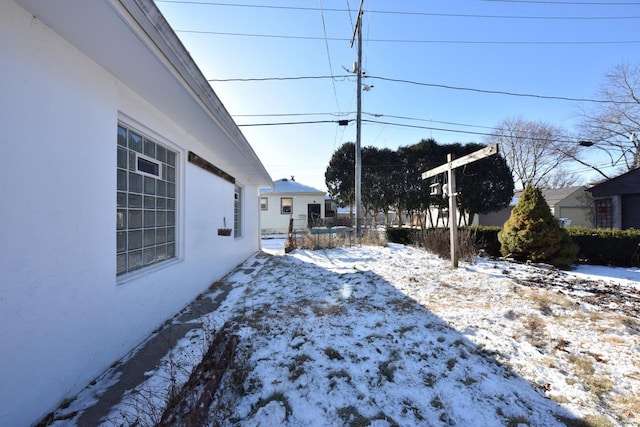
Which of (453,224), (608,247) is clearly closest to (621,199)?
(608,247)

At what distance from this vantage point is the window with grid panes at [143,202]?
2.97 m

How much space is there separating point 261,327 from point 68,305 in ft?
6.25

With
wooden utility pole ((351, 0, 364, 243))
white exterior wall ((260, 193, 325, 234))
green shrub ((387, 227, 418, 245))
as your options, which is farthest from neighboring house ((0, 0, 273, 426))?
white exterior wall ((260, 193, 325, 234))

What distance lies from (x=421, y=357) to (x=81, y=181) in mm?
3486

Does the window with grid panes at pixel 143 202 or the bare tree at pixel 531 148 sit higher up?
the bare tree at pixel 531 148

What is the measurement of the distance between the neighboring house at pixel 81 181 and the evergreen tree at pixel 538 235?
7.12m

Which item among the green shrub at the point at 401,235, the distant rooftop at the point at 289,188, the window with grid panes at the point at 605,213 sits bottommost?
the green shrub at the point at 401,235

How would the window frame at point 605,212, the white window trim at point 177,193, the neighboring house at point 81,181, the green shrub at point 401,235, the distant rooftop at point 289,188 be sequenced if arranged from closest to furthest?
1. the neighboring house at point 81,181
2. the white window trim at point 177,193
3. the green shrub at point 401,235
4. the window frame at point 605,212
5. the distant rooftop at point 289,188

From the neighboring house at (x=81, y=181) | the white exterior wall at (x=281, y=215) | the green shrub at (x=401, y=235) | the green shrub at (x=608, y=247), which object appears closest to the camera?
the neighboring house at (x=81, y=181)

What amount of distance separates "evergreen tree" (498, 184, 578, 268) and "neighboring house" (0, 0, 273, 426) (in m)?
7.12

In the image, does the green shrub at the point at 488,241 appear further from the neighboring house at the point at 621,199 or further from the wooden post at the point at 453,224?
the neighboring house at the point at 621,199

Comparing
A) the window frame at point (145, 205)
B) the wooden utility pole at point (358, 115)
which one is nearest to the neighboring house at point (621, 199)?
the wooden utility pole at point (358, 115)

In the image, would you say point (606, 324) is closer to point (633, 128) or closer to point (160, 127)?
point (160, 127)

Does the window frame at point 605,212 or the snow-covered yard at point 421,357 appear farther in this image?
the window frame at point 605,212
